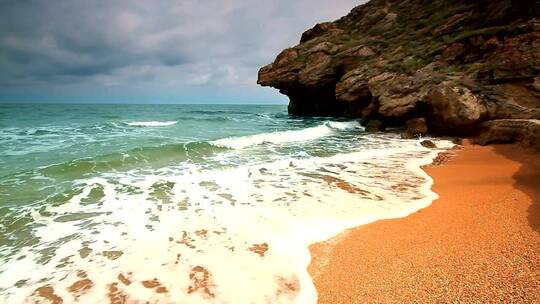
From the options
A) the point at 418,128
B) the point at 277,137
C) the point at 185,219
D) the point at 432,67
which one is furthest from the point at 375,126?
the point at 185,219

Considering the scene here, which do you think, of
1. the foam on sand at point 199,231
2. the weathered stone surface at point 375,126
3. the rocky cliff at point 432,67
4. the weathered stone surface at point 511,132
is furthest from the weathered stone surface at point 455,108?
the foam on sand at point 199,231

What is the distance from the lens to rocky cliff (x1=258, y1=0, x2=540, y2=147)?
13.8m

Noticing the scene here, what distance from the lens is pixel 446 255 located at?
153 inches

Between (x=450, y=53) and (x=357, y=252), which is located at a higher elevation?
(x=450, y=53)

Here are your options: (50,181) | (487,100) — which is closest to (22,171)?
(50,181)

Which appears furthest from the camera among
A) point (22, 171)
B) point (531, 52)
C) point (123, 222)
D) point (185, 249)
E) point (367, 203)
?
point (531, 52)

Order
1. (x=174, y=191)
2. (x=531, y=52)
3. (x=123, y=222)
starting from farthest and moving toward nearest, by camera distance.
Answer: (x=531, y=52)
(x=174, y=191)
(x=123, y=222)

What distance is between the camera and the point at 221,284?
375 cm

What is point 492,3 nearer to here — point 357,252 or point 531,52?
point 531,52

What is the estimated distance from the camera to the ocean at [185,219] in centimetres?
382

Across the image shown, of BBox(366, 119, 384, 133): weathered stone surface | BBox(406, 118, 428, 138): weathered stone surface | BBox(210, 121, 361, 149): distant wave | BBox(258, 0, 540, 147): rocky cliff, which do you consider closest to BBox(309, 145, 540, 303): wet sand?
BBox(258, 0, 540, 147): rocky cliff

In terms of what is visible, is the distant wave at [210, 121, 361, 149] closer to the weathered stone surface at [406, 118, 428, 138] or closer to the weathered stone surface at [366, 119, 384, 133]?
the weathered stone surface at [366, 119, 384, 133]

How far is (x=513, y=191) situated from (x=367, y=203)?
117 inches

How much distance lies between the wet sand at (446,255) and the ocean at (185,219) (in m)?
0.36
